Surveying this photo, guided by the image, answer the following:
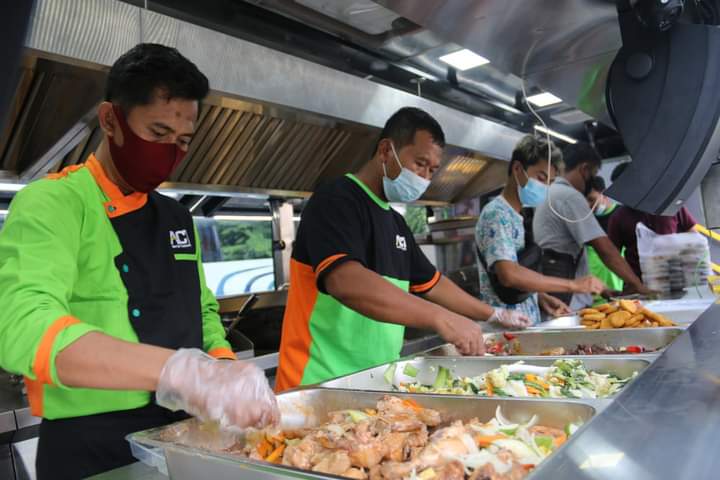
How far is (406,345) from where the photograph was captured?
364 cm

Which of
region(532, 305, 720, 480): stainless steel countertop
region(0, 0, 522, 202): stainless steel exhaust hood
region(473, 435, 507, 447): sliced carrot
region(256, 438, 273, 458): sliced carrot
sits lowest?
region(256, 438, 273, 458): sliced carrot

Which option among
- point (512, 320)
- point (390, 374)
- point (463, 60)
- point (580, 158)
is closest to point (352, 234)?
point (390, 374)

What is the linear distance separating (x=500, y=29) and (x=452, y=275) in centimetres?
412

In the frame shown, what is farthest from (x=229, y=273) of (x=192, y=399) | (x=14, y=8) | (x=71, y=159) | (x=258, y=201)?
(x=14, y=8)

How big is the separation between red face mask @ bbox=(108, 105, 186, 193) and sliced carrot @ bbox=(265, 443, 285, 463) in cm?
82

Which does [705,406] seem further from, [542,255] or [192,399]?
[542,255]

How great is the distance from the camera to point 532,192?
3.16m

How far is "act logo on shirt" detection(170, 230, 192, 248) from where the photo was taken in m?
1.63

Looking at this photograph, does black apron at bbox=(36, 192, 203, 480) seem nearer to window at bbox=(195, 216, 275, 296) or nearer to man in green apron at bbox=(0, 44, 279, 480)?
man in green apron at bbox=(0, 44, 279, 480)

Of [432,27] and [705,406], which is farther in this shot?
[432,27]

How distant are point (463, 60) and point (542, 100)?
4.63 ft

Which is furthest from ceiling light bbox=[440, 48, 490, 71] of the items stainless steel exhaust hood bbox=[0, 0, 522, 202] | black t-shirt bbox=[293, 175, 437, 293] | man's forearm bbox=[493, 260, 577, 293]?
black t-shirt bbox=[293, 175, 437, 293]

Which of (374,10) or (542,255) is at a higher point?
(374,10)

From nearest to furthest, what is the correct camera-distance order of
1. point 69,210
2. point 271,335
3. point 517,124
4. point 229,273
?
point 69,210, point 271,335, point 229,273, point 517,124
